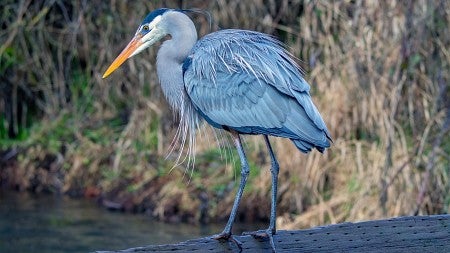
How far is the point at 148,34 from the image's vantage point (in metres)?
4.94

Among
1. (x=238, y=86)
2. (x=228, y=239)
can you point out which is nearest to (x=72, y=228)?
(x=238, y=86)

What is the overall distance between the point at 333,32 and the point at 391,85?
1484mm

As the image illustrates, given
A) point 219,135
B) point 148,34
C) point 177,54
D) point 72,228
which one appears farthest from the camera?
point 72,228

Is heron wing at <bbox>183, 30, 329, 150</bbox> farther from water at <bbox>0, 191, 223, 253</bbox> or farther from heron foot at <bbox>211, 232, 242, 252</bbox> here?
water at <bbox>0, 191, 223, 253</bbox>

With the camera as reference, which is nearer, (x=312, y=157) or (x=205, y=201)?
(x=312, y=157)

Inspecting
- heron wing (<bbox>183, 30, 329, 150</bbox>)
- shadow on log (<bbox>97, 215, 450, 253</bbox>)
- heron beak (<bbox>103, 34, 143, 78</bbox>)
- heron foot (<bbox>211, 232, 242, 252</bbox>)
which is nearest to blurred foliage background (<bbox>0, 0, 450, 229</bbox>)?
heron beak (<bbox>103, 34, 143, 78</bbox>)

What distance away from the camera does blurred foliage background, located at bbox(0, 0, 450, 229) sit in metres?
7.66

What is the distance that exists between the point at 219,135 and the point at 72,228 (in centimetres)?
221

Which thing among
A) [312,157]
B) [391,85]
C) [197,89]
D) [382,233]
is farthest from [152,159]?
[382,233]

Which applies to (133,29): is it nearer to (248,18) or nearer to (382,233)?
(248,18)

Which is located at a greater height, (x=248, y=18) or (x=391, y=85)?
(x=248, y=18)

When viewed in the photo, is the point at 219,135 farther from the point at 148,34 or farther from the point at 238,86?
the point at 238,86

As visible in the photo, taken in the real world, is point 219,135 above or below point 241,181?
above

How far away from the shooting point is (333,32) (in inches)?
359
